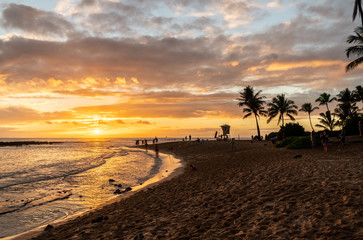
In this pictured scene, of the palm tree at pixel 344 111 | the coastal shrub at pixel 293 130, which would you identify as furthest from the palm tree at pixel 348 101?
the coastal shrub at pixel 293 130

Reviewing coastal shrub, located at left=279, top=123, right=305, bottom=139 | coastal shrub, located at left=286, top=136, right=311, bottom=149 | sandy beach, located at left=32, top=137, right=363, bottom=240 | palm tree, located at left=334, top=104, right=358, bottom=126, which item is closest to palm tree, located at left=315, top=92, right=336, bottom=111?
palm tree, located at left=334, top=104, right=358, bottom=126

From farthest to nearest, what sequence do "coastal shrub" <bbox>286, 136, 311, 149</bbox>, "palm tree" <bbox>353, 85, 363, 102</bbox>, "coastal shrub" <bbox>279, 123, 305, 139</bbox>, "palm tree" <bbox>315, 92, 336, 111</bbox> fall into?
"palm tree" <bbox>315, 92, 336, 111</bbox>
"palm tree" <bbox>353, 85, 363, 102</bbox>
"coastal shrub" <bbox>279, 123, 305, 139</bbox>
"coastal shrub" <bbox>286, 136, 311, 149</bbox>

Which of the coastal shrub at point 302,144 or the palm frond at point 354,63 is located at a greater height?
the palm frond at point 354,63

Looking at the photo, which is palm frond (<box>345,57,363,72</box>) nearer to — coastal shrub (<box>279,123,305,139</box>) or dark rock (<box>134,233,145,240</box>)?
coastal shrub (<box>279,123,305,139</box>)

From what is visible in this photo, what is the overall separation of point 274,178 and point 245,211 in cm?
461

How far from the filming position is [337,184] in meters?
8.59

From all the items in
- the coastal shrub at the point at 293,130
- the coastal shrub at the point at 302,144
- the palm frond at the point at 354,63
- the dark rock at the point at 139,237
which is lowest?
the dark rock at the point at 139,237

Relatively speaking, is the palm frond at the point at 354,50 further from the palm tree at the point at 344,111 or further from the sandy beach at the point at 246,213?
the palm tree at the point at 344,111

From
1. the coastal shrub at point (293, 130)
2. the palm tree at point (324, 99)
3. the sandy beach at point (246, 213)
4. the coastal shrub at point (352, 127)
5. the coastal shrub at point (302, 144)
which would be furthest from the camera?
the palm tree at point (324, 99)

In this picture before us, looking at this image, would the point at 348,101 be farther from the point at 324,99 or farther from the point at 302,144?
the point at 302,144

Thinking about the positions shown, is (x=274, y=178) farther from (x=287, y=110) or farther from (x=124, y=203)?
(x=287, y=110)

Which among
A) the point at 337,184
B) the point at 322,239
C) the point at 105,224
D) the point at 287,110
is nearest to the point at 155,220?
the point at 105,224

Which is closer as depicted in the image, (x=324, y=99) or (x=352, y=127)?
(x=352, y=127)

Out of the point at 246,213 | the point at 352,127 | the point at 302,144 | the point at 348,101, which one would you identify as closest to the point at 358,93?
the point at 348,101
